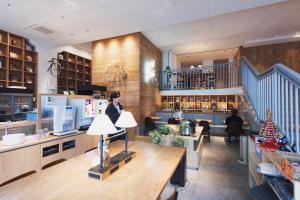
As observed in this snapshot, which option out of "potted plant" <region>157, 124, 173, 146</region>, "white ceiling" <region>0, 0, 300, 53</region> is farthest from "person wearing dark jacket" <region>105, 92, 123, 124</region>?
"white ceiling" <region>0, 0, 300, 53</region>

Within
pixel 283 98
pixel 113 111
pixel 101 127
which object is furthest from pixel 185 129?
pixel 101 127

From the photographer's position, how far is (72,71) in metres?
8.59

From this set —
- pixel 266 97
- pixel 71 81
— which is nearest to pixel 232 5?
pixel 266 97

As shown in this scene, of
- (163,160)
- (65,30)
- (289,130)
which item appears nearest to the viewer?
(163,160)

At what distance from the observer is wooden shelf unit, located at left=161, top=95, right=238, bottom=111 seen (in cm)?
891

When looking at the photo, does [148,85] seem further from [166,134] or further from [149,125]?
[166,134]

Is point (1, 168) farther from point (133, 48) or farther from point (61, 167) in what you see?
point (133, 48)

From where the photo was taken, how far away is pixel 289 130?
2.30 metres

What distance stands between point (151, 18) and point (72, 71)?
5485mm

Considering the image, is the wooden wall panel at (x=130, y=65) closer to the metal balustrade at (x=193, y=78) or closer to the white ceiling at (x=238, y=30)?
the white ceiling at (x=238, y=30)

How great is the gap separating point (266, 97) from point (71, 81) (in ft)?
27.5

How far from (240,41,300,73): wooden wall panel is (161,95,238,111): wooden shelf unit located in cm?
213

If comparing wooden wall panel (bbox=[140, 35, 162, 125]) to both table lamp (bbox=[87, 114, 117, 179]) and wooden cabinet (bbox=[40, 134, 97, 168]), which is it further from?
table lamp (bbox=[87, 114, 117, 179])

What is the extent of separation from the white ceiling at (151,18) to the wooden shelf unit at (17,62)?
51 centimetres
